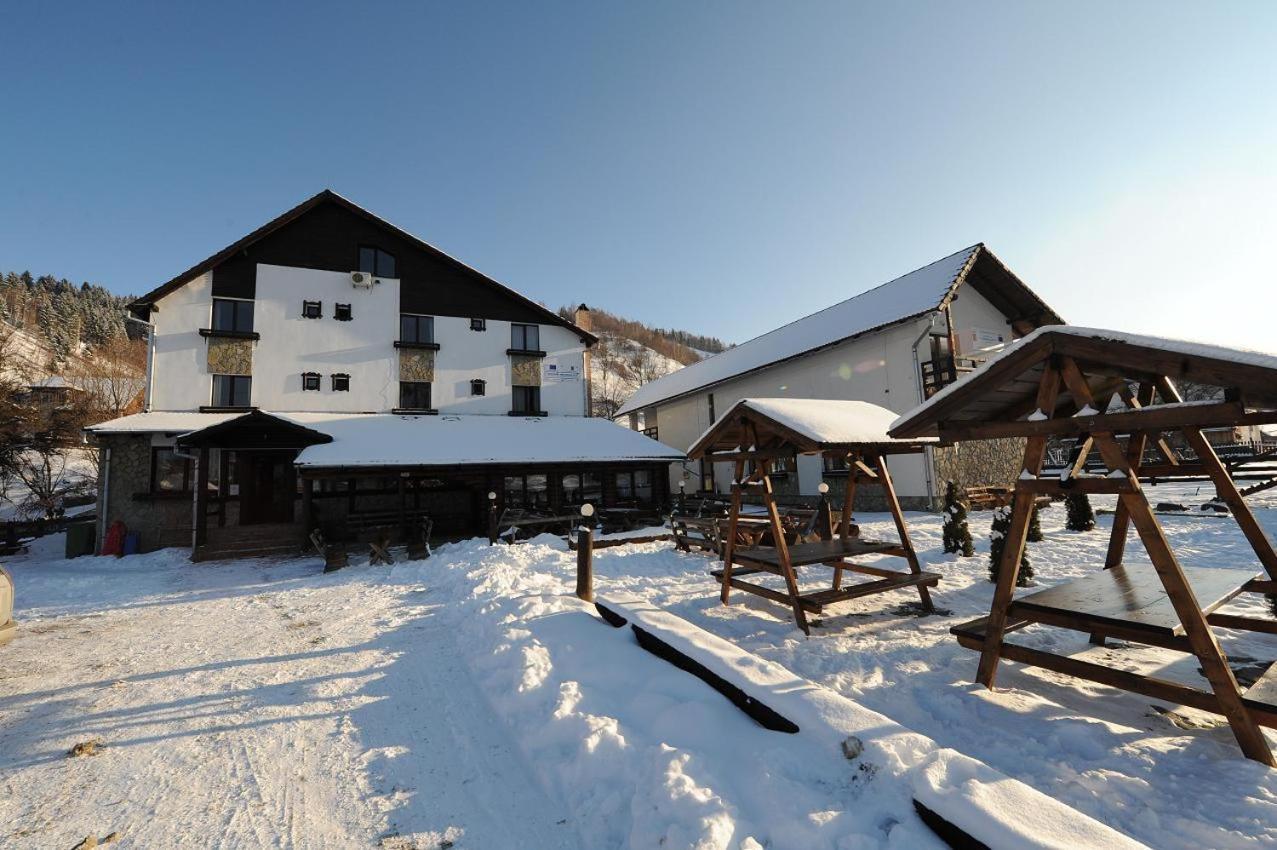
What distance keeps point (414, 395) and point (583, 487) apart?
738 cm

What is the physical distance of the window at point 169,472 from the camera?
49.0ft

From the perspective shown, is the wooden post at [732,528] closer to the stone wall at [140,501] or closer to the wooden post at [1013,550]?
the wooden post at [1013,550]

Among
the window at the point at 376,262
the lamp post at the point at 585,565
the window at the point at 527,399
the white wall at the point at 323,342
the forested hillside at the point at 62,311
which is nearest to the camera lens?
the lamp post at the point at 585,565

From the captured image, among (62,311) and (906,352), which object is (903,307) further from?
(62,311)

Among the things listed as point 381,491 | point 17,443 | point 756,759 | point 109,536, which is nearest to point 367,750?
point 756,759

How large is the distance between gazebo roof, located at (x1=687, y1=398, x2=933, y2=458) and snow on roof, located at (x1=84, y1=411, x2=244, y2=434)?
1409cm

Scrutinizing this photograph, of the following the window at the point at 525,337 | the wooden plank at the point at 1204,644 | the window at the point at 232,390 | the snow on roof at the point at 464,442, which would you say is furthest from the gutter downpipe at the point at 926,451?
the window at the point at 232,390

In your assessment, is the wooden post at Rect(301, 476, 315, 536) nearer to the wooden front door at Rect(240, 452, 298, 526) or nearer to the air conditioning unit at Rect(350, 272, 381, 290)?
the wooden front door at Rect(240, 452, 298, 526)

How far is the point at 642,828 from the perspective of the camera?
2598mm

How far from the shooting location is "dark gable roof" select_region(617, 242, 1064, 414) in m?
A: 18.1

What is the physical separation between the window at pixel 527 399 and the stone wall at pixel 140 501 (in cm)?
1054

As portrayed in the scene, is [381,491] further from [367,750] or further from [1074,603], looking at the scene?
[1074,603]

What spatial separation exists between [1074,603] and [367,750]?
579 centimetres

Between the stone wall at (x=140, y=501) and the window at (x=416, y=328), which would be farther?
the window at (x=416, y=328)
